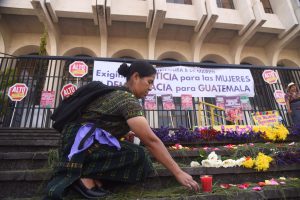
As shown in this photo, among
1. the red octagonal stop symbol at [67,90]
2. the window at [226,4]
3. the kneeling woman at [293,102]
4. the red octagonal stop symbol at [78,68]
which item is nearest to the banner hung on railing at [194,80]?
the red octagonal stop symbol at [78,68]

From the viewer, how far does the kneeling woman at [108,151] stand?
1.72 metres

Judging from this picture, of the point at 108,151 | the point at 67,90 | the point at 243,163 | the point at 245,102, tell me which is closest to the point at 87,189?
the point at 108,151

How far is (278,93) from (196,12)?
5429 millimetres

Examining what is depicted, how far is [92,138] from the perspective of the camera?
184 cm

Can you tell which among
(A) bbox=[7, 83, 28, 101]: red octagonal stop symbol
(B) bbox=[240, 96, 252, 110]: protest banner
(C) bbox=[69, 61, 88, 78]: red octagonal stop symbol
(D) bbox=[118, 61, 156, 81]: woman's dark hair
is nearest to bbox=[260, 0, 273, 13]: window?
(B) bbox=[240, 96, 252, 110]: protest banner

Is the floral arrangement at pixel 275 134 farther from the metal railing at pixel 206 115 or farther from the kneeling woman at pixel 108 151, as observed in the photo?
the kneeling woman at pixel 108 151

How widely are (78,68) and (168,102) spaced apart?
224 cm

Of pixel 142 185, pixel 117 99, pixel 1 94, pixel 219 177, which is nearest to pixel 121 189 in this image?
pixel 142 185

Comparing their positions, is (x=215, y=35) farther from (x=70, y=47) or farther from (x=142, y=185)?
(x=142, y=185)

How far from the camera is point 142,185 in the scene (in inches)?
86.1

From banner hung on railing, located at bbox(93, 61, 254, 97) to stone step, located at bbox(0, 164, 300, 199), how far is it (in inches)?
119

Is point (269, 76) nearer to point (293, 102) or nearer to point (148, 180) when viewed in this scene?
point (293, 102)

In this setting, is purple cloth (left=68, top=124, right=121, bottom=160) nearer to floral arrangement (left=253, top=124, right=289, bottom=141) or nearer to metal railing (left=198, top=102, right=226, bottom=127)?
floral arrangement (left=253, top=124, right=289, bottom=141)

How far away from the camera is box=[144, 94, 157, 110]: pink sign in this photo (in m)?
5.21
